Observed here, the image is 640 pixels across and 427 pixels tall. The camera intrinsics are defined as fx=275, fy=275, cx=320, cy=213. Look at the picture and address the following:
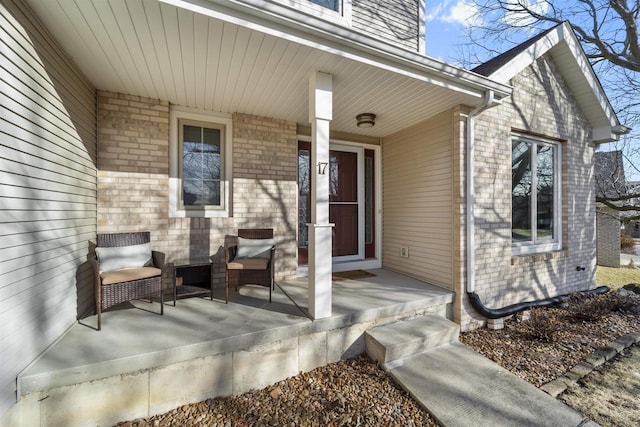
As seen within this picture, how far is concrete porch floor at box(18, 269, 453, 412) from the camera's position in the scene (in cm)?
192

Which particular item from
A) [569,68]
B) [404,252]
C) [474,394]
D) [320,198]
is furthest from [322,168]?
[569,68]

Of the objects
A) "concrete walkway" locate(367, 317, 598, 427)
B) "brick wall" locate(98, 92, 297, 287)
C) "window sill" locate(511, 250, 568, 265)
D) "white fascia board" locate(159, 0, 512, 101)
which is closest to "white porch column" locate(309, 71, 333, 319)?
"white fascia board" locate(159, 0, 512, 101)

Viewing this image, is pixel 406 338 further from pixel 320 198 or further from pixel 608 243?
pixel 608 243

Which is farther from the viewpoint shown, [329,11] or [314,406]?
[329,11]

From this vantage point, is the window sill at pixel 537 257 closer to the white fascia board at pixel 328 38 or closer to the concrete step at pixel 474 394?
the concrete step at pixel 474 394

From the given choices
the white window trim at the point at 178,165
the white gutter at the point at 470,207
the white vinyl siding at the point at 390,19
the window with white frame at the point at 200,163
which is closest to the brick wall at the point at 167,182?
the white window trim at the point at 178,165

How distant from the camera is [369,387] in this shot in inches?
93.9

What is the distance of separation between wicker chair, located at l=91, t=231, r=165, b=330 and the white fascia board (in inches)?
89.3

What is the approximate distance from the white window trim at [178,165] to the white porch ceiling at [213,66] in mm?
120

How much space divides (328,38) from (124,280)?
2805mm

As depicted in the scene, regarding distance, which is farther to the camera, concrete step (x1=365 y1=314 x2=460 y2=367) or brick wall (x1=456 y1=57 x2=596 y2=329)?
brick wall (x1=456 y1=57 x2=596 y2=329)

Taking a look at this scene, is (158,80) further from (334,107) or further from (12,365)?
(12,365)

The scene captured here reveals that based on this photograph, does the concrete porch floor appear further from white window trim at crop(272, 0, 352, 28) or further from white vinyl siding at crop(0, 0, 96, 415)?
white window trim at crop(272, 0, 352, 28)

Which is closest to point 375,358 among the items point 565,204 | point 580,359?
point 580,359
